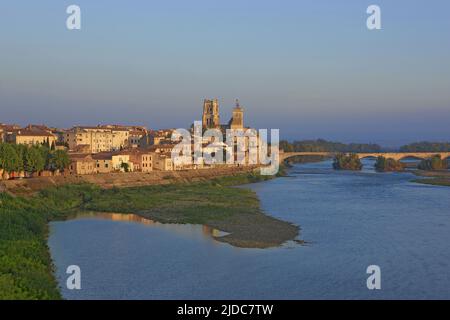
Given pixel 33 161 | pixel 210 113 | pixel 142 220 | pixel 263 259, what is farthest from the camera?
pixel 210 113

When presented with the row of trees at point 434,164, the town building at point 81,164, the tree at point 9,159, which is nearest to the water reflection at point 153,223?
the tree at point 9,159

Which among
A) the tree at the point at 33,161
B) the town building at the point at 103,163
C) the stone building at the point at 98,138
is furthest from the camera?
the stone building at the point at 98,138

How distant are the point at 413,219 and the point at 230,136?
107 feet

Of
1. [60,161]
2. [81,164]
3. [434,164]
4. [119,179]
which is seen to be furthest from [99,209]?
[434,164]

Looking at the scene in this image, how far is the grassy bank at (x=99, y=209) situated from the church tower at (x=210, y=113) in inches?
1023

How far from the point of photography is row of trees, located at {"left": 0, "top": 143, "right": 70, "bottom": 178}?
23.1 meters

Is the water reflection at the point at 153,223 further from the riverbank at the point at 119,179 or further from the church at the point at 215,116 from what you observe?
the church at the point at 215,116

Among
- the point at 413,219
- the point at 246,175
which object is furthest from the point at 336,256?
the point at 246,175

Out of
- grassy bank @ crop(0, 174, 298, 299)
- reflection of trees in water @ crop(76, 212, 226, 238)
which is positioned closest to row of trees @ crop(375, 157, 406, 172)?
grassy bank @ crop(0, 174, 298, 299)

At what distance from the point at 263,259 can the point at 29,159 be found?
14.8 m

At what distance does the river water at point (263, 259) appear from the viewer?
1044 cm

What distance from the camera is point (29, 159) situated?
957 inches

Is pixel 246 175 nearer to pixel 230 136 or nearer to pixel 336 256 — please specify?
pixel 230 136

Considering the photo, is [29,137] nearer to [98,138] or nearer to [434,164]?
[98,138]
